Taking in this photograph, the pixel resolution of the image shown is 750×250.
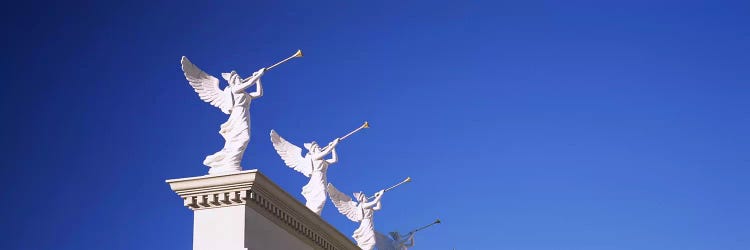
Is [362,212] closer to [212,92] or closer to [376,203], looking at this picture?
[376,203]

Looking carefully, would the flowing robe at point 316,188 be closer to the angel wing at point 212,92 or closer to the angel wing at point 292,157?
the angel wing at point 292,157

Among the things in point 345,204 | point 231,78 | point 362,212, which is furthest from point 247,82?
point 362,212

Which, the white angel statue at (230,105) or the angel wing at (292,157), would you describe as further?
the angel wing at (292,157)

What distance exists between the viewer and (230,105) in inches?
1053

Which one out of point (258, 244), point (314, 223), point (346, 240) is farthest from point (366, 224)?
point (258, 244)

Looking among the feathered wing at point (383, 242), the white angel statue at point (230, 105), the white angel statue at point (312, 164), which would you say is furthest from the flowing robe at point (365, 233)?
the white angel statue at point (230, 105)

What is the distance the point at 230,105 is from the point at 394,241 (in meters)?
14.0

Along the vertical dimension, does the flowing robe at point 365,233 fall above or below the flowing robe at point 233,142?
above

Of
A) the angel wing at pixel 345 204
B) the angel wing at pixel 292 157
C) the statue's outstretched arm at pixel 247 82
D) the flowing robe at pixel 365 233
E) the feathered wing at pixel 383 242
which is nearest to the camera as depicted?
the statue's outstretched arm at pixel 247 82

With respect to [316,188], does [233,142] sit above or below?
below

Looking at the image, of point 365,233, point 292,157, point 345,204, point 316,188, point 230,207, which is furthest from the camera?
point 365,233

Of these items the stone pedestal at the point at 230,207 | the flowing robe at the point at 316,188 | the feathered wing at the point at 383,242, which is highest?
the feathered wing at the point at 383,242

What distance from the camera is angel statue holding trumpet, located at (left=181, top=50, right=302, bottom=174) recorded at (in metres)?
26.1

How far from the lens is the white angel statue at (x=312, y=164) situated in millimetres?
30141
